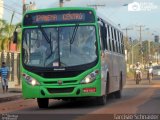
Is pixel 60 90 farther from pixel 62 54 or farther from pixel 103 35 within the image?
pixel 103 35

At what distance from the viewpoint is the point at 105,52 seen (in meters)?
20.7

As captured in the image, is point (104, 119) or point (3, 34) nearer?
point (104, 119)

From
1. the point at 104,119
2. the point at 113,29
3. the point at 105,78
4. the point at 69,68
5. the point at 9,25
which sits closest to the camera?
the point at 104,119

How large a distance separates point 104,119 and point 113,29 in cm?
970

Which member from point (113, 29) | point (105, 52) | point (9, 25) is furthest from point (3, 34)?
point (105, 52)

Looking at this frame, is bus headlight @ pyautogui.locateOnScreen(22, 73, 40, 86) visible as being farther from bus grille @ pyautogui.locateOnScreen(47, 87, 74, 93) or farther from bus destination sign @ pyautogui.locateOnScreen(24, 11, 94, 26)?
bus destination sign @ pyautogui.locateOnScreen(24, 11, 94, 26)

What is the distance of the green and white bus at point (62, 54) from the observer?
61.9 ft

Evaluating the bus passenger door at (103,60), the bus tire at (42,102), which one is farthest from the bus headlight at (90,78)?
the bus tire at (42,102)

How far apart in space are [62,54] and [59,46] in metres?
0.32

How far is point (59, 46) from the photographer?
19.2 meters

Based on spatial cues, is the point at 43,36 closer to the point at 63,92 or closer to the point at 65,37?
the point at 65,37

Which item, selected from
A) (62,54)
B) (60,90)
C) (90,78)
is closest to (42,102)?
(60,90)

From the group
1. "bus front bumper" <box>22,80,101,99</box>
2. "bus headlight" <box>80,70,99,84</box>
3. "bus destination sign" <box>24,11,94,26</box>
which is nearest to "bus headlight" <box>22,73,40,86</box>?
"bus front bumper" <box>22,80,101,99</box>

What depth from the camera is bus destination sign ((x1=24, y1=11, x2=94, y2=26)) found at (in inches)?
766
